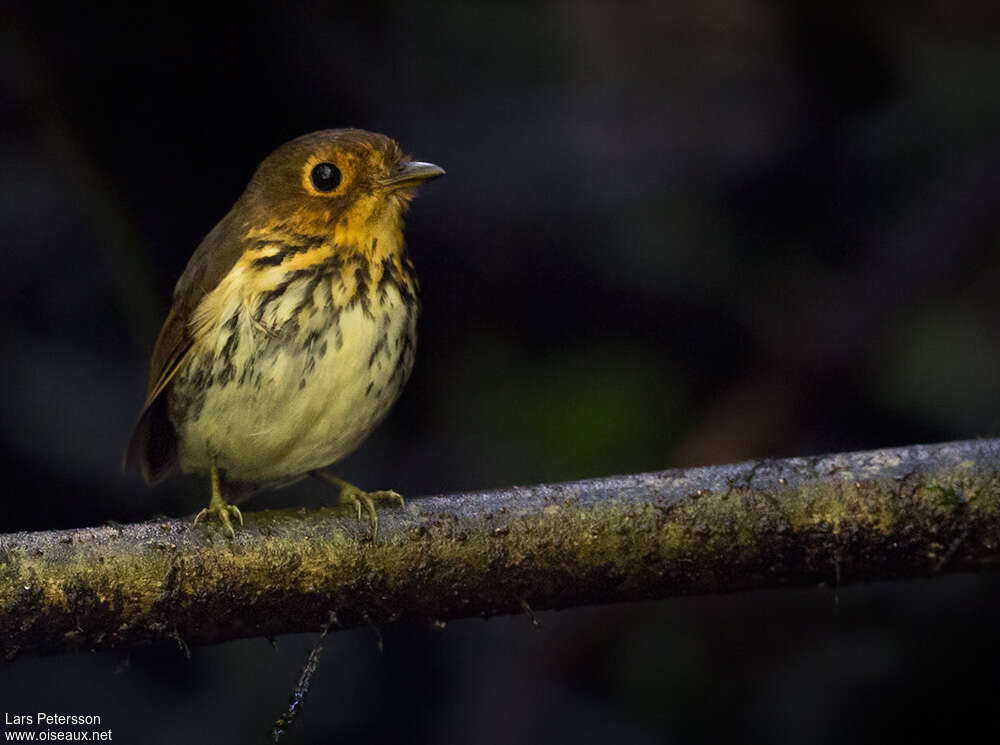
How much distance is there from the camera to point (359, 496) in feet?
8.43

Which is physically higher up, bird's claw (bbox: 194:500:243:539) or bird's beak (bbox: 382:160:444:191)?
bird's beak (bbox: 382:160:444:191)

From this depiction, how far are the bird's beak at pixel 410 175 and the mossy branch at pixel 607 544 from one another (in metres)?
0.75

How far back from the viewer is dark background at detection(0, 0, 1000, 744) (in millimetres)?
2953

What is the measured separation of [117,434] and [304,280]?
2.43ft

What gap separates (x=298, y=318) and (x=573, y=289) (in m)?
0.81

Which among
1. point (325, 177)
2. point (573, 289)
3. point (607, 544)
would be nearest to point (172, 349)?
point (325, 177)

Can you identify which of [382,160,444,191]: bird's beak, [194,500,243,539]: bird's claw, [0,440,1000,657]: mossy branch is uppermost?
[382,160,444,191]: bird's beak

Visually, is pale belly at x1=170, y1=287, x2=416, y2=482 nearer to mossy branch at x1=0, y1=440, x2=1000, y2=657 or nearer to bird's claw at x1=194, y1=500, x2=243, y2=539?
bird's claw at x1=194, y1=500, x2=243, y2=539

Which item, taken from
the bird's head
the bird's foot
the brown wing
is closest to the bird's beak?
the bird's head

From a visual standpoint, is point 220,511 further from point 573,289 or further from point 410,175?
point 573,289

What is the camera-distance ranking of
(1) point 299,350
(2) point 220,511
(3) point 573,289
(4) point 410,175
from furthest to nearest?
(3) point 573,289 → (4) point 410,175 → (1) point 299,350 → (2) point 220,511

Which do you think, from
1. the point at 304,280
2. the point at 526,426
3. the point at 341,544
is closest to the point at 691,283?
the point at 526,426

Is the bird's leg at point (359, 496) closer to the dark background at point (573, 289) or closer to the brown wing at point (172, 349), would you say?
the dark background at point (573, 289)

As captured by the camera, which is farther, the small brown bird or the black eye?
the black eye
